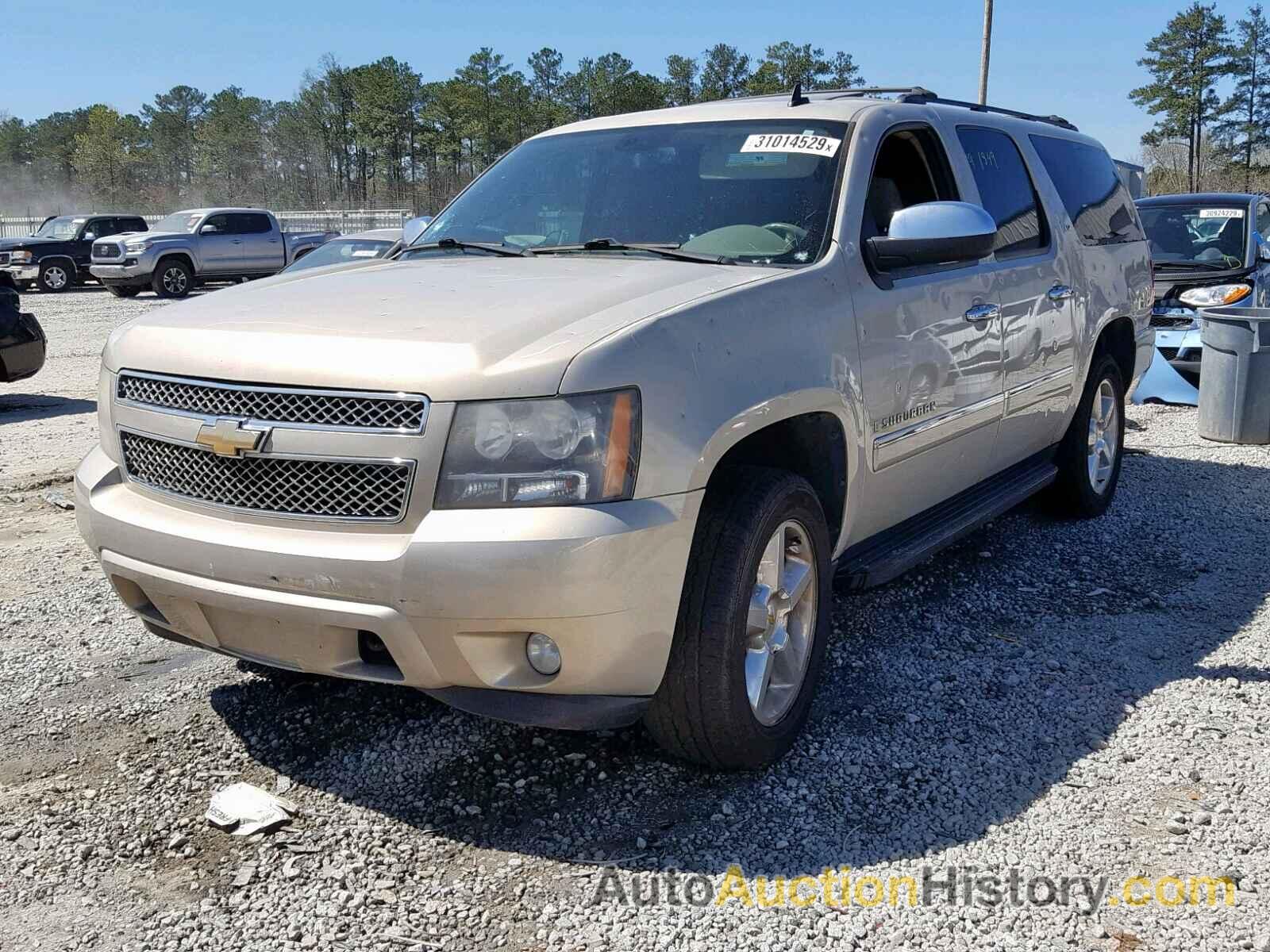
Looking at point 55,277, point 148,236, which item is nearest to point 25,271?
point 55,277

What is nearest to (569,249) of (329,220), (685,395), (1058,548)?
(685,395)

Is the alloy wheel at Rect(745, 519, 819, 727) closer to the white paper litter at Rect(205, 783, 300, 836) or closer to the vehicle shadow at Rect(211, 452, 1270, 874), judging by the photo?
the vehicle shadow at Rect(211, 452, 1270, 874)

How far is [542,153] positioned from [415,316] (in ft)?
6.18

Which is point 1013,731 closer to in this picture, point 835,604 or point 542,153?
point 835,604

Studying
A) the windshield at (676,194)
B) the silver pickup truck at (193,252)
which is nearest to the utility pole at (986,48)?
the silver pickup truck at (193,252)

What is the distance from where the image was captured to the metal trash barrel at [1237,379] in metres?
8.24

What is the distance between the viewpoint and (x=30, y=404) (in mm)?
10453

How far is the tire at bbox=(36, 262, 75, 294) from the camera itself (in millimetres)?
25859

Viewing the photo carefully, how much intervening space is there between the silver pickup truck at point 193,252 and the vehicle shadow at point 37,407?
13106mm

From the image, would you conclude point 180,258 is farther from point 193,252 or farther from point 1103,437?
point 1103,437

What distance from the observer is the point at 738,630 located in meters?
3.10

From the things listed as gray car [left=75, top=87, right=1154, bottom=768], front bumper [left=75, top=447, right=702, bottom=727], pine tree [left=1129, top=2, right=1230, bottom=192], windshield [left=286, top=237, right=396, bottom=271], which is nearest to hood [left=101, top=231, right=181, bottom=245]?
windshield [left=286, top=237, right=396, bottom=271]

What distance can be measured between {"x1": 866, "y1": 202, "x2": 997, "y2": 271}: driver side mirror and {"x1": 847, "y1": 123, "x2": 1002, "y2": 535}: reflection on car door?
2.7 inches

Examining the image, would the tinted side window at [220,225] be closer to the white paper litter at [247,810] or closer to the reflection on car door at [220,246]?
the reflection on car door at [220,246]
